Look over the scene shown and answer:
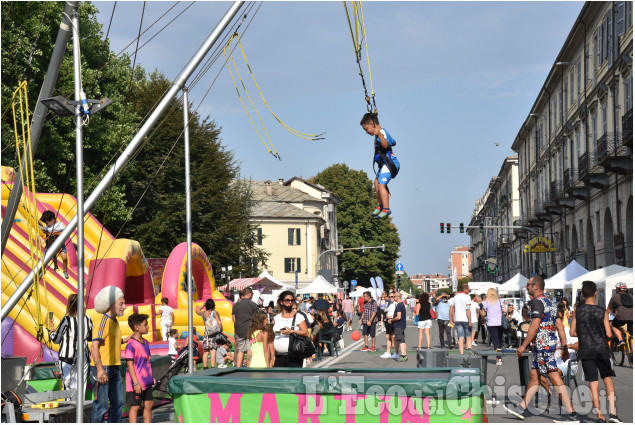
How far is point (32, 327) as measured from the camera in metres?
17.8

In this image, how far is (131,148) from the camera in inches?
419

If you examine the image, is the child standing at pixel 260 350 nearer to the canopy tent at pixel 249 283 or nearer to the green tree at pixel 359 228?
the canopy tent at pixel 249 283

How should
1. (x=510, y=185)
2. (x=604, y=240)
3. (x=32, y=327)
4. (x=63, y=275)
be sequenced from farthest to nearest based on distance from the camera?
(x=510, y=185)
(x=604, y=240)
(x=63, y=275)
(x=32, y=327)

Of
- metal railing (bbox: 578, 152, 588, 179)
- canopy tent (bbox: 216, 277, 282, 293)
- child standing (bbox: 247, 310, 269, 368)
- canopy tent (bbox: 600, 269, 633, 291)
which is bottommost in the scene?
child standing (bbox: 247, 310, 269, 368)

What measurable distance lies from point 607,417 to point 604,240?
29947mm

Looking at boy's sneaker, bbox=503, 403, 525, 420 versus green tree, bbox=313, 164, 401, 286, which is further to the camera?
green tree, bbox=313, 164, 401, 286

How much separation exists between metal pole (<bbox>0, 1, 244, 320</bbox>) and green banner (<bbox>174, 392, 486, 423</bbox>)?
278 centimetres

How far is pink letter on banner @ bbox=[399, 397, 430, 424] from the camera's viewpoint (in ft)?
26.6

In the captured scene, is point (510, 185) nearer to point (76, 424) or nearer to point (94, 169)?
point (94, 169)

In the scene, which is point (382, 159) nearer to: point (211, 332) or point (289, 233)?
point (211, 332)

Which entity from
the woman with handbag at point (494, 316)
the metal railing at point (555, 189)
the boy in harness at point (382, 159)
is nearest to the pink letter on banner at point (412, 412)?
the boy in harness at point (382, 159)

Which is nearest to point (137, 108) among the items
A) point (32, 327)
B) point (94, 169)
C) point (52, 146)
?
point (94, 169)

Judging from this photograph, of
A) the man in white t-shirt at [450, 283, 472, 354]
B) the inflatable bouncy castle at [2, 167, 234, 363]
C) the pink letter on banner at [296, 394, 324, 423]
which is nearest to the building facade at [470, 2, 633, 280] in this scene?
the man in white t-shirt at [450, 283, 472, 354]

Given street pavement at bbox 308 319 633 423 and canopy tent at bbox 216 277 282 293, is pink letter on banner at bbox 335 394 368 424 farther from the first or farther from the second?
canopy tent at bbox 216 277 282 293
